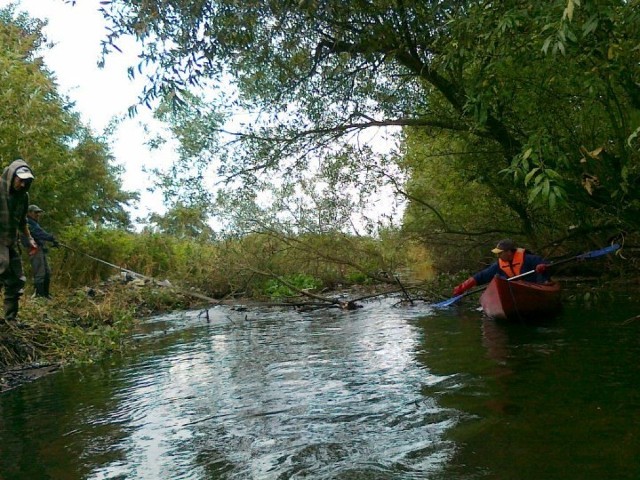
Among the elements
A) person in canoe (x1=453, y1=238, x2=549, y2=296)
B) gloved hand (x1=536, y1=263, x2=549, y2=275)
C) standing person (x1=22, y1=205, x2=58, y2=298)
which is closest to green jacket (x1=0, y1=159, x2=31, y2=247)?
standing person (x1=22, y1=205, x2=58, y2=298)

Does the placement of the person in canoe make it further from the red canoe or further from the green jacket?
the green jacket

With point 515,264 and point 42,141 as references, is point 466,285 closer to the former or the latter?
point 515,264

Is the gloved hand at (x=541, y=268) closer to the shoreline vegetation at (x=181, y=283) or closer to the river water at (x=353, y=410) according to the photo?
the river water at (x=353, y=410)

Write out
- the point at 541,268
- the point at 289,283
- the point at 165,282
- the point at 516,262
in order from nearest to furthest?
the point at 541,268 → the point at 516,262 → the point at 289,283 → the point at 165,282

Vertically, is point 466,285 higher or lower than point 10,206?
lower

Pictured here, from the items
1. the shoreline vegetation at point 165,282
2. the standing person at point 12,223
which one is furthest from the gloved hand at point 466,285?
the standing person at point 12,223

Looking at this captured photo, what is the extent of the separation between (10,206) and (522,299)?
687 centimetres

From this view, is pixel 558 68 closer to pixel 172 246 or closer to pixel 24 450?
pixel 24 450

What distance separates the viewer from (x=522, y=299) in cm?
870

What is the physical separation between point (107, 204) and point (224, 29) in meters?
20.8

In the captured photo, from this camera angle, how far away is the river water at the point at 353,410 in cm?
378

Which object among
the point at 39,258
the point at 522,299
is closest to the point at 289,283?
the point at 39,258

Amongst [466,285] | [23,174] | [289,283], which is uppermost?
[23,174]

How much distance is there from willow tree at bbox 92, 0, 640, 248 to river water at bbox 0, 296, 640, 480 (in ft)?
5.42
